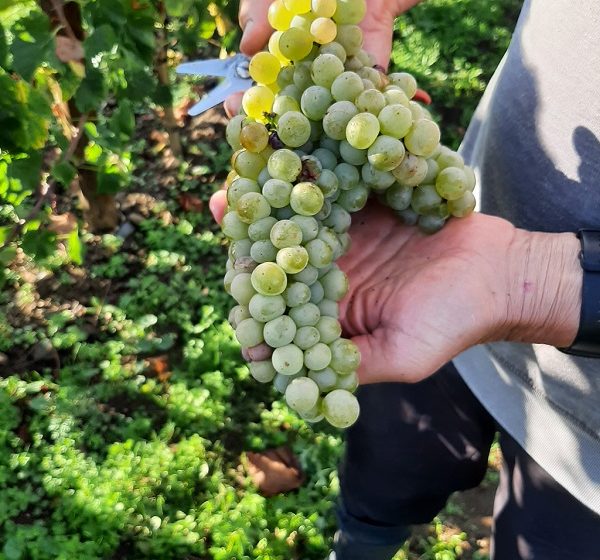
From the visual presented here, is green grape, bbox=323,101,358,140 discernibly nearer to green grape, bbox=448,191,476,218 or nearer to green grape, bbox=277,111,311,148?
green grape, bbox=277,111,311,148

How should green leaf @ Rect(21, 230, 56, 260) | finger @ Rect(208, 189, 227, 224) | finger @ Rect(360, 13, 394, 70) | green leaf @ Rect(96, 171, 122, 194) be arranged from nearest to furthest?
finger @ Rect(208, 189, 227, 224) < finger @ Rect(360, 13, 394, 70) < green leaf @ Rect(21, 230, 56, 260) < green leaf @ Rect(96, 171, 122, 194)

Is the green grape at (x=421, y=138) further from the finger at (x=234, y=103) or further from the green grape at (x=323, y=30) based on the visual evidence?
the finger at (x=234, y=103)

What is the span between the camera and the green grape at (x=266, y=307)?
1.14 m

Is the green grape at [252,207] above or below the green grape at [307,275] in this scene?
above

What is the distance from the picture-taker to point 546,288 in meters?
1.28

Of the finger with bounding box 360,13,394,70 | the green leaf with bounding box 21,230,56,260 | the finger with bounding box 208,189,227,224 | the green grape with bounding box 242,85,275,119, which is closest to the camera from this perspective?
the green grape with bounding box 242,85,275,119

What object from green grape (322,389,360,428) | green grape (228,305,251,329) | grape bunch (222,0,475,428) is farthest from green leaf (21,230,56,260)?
green grape (322,389,360,428)

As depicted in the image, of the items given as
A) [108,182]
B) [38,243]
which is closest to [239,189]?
[38,243]

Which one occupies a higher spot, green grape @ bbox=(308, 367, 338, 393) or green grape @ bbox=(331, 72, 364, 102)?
green grape @ bbox=(331, 72, 364, 102)

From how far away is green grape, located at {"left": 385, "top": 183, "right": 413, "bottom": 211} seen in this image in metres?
1.32

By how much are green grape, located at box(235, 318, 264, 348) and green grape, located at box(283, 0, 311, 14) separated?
65cm

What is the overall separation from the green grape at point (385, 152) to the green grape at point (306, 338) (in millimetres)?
333

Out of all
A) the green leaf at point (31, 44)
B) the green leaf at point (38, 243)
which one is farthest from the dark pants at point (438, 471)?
the green leaf at point (31, 44)

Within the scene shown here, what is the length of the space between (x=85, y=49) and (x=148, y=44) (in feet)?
0.83
